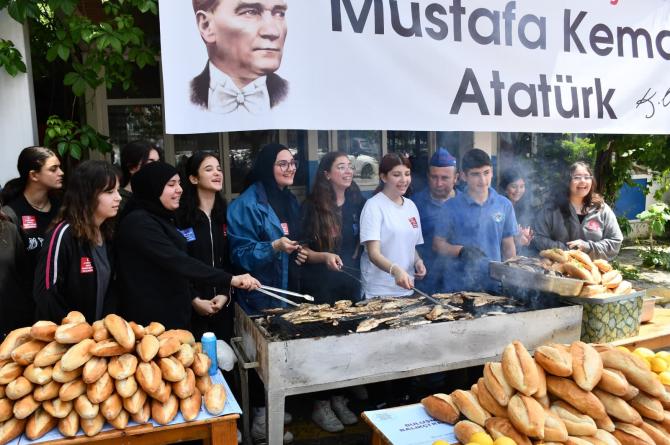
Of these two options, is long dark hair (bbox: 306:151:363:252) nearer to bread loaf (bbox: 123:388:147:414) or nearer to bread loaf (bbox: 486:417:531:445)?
bread loaf (bbox: 123:388:147:414)

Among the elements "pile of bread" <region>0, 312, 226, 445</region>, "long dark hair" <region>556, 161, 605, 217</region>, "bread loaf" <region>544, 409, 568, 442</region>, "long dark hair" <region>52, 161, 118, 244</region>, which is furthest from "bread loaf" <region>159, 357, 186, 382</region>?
"long dark hair" <region>556, 161, 605, 217</region>

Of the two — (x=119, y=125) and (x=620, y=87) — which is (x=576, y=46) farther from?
(x=119, y=125)

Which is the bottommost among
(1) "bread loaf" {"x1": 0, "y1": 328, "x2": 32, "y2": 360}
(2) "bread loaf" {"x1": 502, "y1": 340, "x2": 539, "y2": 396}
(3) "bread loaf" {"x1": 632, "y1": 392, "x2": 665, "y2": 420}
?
(3) "bread loaf" {"x1": 632, "y1": 392, "x2": 665, "y2": 420}

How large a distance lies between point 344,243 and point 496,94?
63.8 inches

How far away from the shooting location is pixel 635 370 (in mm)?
2232

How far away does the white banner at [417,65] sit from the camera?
286cm

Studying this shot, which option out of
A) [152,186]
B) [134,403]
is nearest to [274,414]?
[134,403]

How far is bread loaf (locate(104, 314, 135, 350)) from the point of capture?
7.77ft

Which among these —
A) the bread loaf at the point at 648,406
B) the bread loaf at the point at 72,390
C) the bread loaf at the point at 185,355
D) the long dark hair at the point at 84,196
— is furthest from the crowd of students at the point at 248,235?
the bread loaf at the point at 648,406

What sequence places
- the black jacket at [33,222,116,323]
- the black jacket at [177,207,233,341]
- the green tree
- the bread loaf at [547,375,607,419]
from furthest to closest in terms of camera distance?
the black jacket at [177,207,233,341], the green tree, the black jacket at [33,222,116,323], the bread loaf at [547,375,607,419]

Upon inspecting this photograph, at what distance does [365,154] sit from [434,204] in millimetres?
3238

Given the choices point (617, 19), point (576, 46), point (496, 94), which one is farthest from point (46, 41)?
point (617, 19)

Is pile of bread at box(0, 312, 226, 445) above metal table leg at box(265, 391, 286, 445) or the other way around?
above

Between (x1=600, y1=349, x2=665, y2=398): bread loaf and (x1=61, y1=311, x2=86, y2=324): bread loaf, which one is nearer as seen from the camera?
(x1=600, y1=349, x2=665, y2=398): bread loaf
